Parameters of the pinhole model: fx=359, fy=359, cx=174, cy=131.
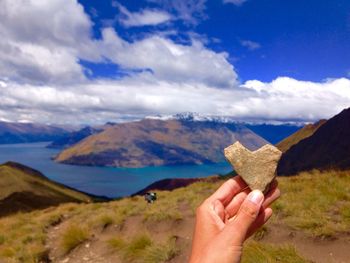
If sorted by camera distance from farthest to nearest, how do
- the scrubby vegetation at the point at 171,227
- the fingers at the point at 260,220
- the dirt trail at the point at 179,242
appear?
the scrubby vegetation at the point at 171,227 < the dirt trail at the point at 179,242 < the fingers at the point at 260,220

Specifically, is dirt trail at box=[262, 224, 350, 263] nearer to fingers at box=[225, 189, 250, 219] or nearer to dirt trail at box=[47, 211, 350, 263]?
dirt trail at box=[47, 211, 350, 263]

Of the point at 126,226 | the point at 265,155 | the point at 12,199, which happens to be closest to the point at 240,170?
the point at 265,155

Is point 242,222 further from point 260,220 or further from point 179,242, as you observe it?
point 179,242

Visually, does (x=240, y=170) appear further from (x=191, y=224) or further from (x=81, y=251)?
(x=81, y=251)

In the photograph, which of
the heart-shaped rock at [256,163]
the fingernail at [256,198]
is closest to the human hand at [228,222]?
the fingernail at [256,198]

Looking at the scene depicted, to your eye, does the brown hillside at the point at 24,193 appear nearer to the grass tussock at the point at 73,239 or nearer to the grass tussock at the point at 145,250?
the grass tussock at the point at 73,239

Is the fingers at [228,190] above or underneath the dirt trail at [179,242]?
above

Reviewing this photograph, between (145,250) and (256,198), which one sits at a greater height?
(256,198)

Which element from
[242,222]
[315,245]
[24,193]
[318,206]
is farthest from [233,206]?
[24,193]
